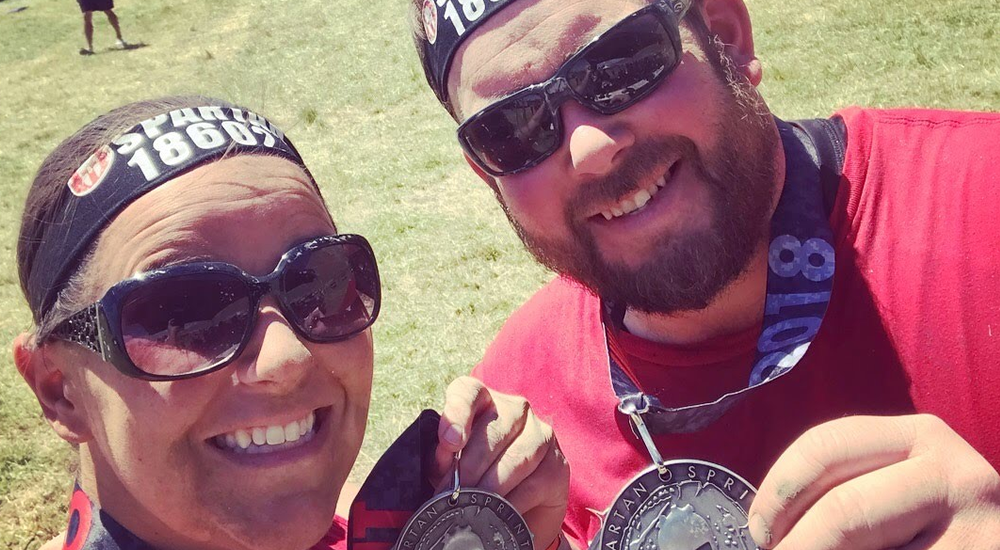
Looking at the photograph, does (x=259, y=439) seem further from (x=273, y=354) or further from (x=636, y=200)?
(x=636, y=200)

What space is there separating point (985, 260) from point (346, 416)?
5.54 feet

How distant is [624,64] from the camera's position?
7.20ft

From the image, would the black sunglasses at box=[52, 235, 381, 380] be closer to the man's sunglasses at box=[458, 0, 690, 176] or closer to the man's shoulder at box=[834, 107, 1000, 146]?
the man's sunglasses at box=[458, 0, 690, 176]

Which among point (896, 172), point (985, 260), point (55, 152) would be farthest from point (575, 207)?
point (55, 152)

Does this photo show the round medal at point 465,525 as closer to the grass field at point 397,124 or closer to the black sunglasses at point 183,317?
the black sunglasses at point 183,317

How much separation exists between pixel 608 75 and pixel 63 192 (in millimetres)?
1491

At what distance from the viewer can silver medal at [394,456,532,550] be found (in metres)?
1.80

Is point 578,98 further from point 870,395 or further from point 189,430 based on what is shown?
point 189,430

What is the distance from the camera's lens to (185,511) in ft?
5.55

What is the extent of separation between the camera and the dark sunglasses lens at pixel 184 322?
168cm

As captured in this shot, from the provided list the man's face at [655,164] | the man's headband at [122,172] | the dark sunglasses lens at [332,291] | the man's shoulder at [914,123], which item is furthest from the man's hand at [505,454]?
the man's shoulder at [914,123]

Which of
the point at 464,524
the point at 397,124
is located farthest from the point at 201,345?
the point at 397,124

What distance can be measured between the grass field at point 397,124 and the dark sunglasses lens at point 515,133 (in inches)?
36.4

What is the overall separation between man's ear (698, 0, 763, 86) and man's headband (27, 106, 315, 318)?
1.48m
